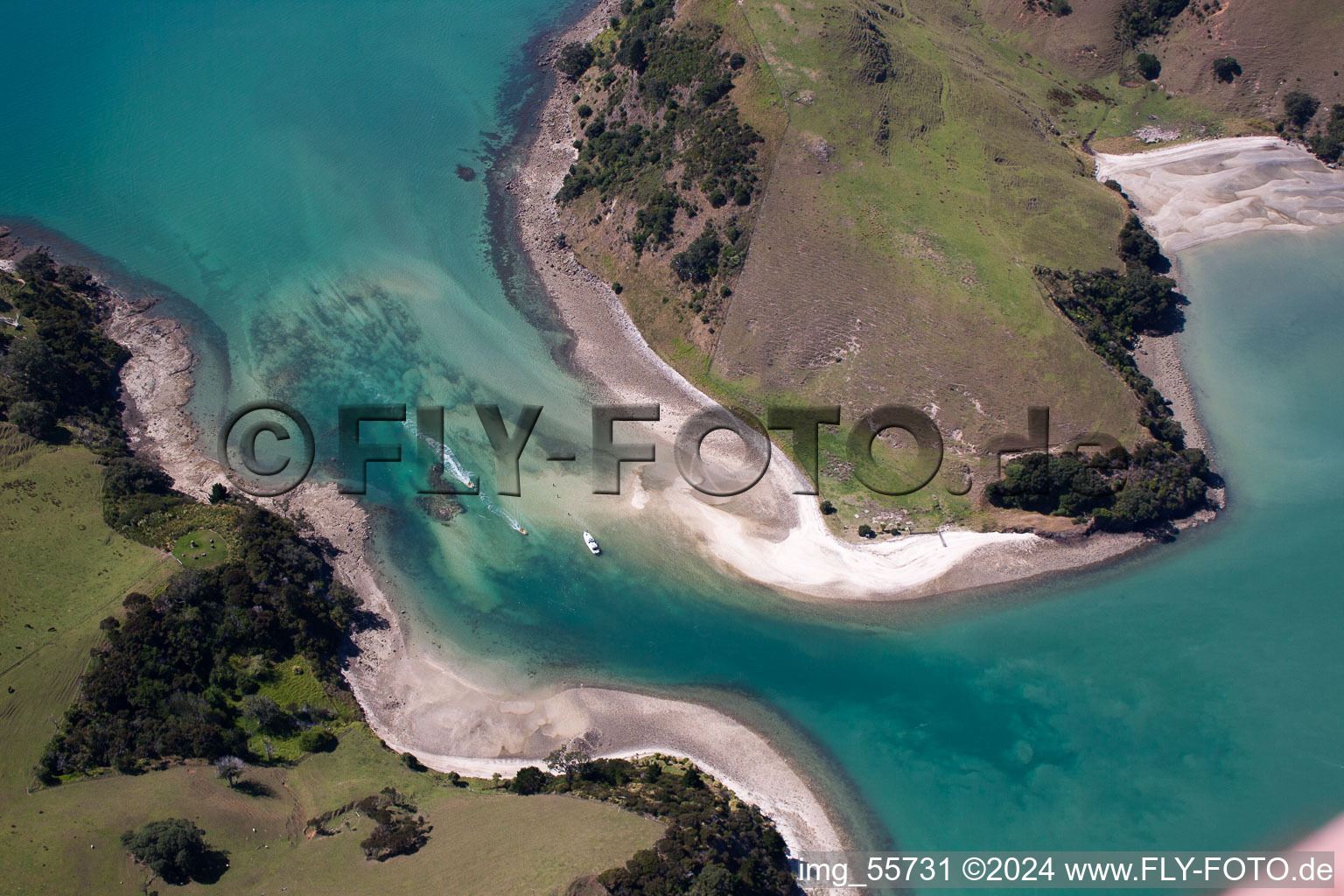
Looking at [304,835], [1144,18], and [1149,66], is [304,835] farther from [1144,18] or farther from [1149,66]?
[1144,18]

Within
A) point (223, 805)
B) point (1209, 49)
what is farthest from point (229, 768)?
point (1209, 49)

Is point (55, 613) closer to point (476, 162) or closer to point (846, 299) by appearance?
point (476, 162)

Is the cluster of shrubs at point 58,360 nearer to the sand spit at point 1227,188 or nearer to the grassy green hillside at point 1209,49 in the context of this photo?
the sand spit at point 1227,188

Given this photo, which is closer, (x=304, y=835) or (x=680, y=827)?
(x=680, y=827)

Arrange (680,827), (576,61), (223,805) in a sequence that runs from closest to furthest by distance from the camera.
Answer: (680,827)
(223,805)
(576,61)

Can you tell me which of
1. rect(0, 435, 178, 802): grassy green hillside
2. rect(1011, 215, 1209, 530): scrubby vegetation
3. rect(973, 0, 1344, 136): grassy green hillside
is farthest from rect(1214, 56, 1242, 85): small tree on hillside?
rect(0, 435, 178, 802): grassy green hillside

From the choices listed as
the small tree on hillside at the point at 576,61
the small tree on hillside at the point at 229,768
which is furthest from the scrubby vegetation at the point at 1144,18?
the small tree on hillside at the point at 229,768
